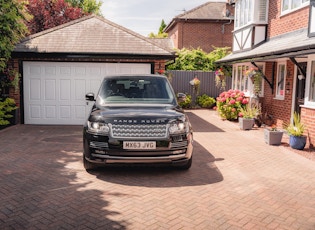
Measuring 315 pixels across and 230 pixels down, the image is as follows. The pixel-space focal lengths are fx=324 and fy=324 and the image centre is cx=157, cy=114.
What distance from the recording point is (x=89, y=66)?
12.6m

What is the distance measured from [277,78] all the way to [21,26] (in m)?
9.64

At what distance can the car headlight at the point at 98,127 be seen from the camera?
5.77m

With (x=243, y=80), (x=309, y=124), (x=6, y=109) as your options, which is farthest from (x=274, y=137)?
(x=6, y=109)

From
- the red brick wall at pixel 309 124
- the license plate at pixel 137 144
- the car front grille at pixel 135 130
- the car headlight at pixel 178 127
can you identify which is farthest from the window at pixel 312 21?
the license plate at pixel 137 144

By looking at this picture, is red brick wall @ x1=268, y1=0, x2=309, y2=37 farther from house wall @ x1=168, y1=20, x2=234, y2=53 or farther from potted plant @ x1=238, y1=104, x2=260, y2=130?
house wall @ x1=168, y1=20, x2=234, y2=53

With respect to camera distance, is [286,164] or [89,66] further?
[89,66]

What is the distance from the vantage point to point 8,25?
10852 mm

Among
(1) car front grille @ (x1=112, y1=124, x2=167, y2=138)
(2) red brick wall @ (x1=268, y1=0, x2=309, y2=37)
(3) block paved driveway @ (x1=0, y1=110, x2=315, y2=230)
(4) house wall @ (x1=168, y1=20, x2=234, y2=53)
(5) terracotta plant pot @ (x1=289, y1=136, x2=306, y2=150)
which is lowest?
(3) block paved driveway @ (x1=0, y1=110, x2=315, y2=230)

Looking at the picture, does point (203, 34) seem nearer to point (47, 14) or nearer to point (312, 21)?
point (47, 14)

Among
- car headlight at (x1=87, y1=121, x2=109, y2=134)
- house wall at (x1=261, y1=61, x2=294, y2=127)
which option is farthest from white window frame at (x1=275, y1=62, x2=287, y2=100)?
car headlight at (x1=87, y1=121, x2=109, y2=134)

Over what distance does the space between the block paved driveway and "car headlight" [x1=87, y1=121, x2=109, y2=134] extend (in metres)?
0.88

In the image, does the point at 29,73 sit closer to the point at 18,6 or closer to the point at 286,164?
the point at 18,6

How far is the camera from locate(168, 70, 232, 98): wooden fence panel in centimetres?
2109

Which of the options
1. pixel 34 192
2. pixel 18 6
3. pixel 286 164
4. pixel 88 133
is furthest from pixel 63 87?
pixel 286 164
